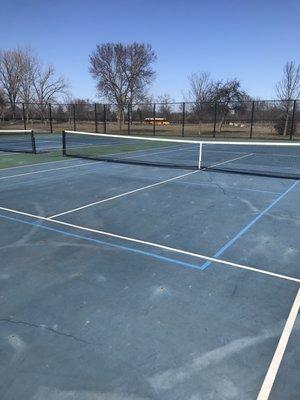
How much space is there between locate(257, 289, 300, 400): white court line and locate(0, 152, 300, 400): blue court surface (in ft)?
0.06

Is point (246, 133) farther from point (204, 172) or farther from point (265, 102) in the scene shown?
point (204, 172)

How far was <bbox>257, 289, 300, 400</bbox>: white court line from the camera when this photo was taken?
3.13 metres

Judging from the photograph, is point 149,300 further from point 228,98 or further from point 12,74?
point 12,74

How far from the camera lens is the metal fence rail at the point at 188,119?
3422cm

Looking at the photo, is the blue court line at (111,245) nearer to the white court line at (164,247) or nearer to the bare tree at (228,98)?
the white court line at (164,247)

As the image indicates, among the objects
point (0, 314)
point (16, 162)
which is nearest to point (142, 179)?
point (16, 162)

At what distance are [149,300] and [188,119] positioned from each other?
36.2 metres

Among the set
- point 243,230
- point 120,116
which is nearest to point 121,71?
point 120,116

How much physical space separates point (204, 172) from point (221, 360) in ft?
36.7

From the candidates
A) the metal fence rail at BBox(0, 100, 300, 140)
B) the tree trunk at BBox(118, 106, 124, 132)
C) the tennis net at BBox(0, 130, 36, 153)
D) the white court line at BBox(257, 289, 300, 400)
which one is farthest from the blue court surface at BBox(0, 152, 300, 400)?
the tree trunk at BBox(118, 106, 124, 132)

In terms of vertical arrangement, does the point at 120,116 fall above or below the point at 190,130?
above

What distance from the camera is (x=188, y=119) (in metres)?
39.3

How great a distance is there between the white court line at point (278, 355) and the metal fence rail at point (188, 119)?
28.7 metres

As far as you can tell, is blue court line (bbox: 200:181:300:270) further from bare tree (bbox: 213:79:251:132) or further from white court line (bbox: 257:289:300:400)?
bare tree (bbox: 213:79:251:132)
